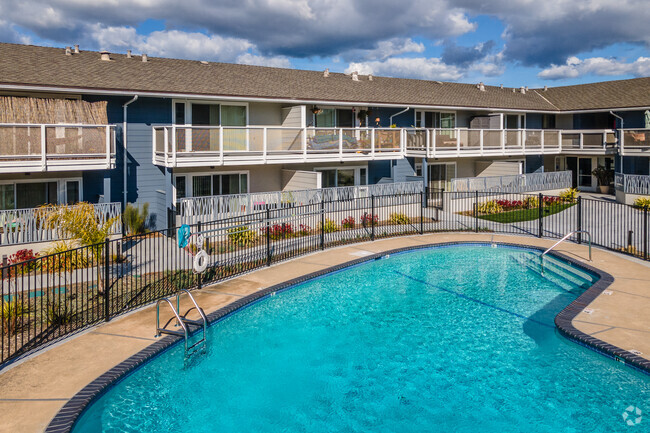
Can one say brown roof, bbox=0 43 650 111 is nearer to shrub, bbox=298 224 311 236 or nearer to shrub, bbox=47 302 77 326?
shrub, bbox=298 224 311 236

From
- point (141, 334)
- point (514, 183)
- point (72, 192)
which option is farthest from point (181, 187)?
point (514, 183)

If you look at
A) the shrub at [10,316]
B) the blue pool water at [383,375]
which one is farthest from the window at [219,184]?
the shrub at [10,316]

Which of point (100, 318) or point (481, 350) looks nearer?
point (481, 350)

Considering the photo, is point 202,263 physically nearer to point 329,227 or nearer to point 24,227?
point 24,227

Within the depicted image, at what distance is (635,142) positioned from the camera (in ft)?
103

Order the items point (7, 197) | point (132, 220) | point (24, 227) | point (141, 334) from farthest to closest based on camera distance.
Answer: point (132, 220) < point (7, 197) < point (24, 227) < point (141, 334)

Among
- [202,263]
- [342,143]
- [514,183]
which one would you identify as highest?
[342,143]

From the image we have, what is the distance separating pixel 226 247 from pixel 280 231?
3.82 meters

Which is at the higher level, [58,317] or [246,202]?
[246,202]

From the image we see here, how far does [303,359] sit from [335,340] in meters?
1.21

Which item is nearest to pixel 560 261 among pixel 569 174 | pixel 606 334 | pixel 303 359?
pixel 606 334

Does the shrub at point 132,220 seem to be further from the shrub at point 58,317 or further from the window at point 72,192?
the shrub at point 58,317

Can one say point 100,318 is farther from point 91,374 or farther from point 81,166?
point 81,166

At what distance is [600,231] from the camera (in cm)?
2295
